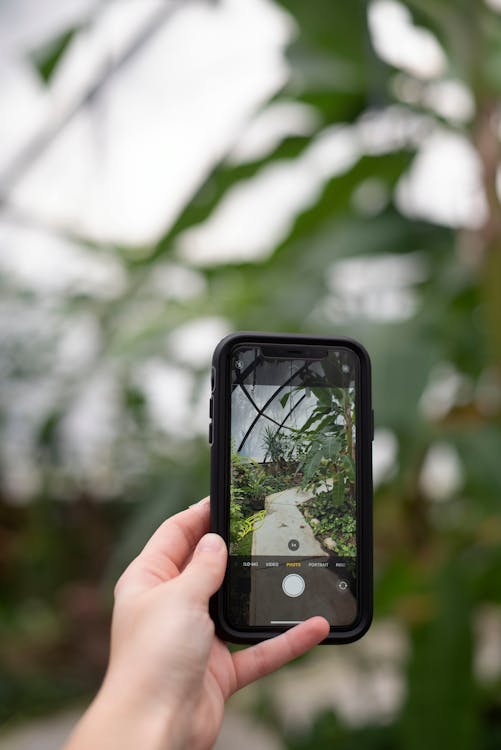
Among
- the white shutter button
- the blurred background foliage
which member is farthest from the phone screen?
the blurred background foliage

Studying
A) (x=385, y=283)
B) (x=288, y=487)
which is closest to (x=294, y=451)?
(x=288, y=487)

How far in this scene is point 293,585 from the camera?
20 centimetres

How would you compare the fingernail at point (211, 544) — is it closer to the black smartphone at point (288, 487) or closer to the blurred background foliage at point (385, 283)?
the black smartphone at point (288, 487)

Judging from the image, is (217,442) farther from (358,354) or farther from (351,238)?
(351,238)

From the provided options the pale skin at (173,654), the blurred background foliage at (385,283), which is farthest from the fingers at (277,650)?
the blurred background foliage at (385,283)

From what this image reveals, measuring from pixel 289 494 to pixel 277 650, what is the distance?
0.04m

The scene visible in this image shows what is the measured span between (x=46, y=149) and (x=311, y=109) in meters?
0.47

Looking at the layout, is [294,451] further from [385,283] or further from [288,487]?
[385,283]

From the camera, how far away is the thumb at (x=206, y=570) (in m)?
0.18

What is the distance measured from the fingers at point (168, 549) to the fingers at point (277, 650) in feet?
0.10

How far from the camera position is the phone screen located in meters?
0.20

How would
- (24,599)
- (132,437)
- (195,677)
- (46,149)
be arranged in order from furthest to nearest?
(24,599) → (132,437) → (46,149) → (195,677)

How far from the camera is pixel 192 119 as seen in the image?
72cm

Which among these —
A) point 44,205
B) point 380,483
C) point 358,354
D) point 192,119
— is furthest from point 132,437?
point 358,354
